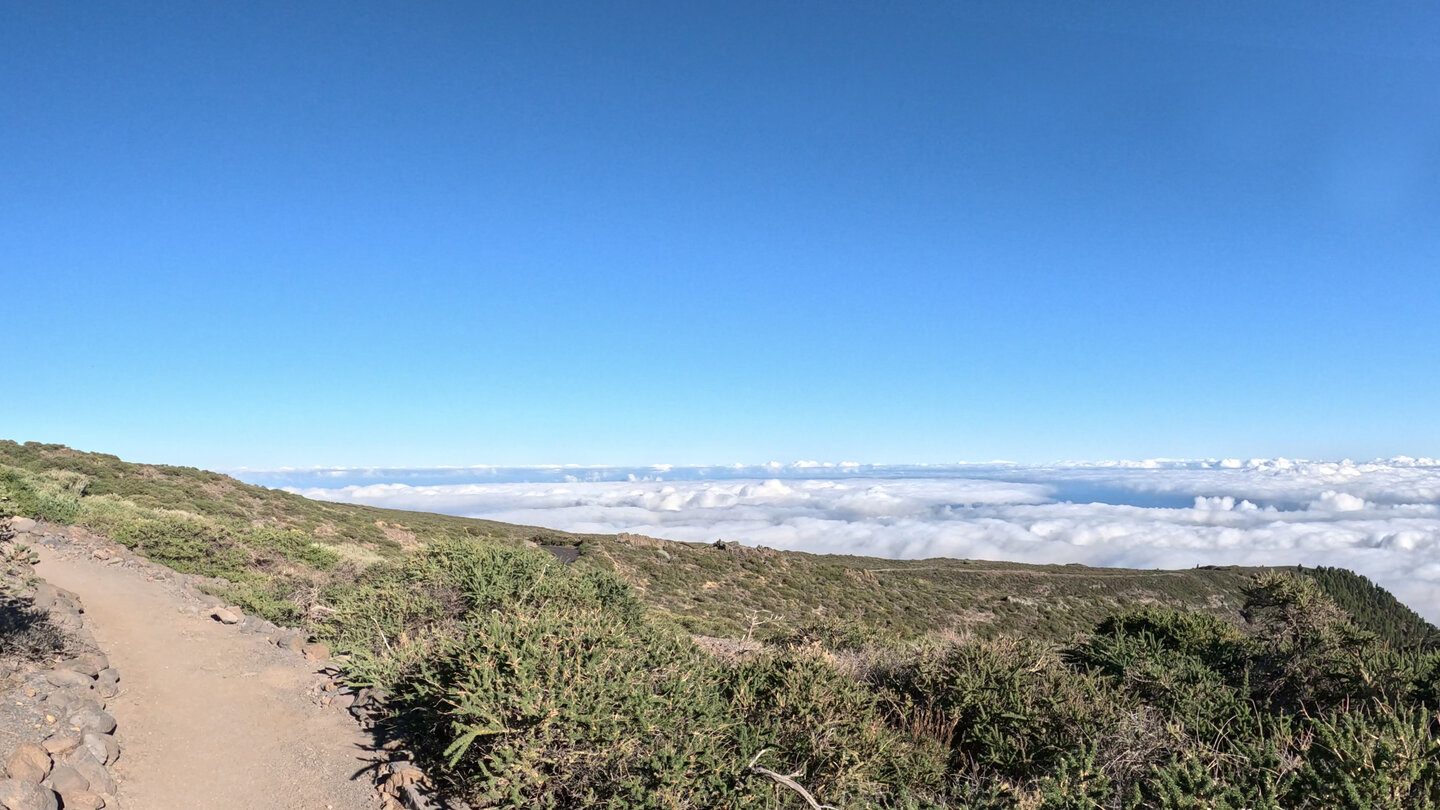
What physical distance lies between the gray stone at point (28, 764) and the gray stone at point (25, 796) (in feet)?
0.50

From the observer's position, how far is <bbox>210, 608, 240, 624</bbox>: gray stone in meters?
11.9

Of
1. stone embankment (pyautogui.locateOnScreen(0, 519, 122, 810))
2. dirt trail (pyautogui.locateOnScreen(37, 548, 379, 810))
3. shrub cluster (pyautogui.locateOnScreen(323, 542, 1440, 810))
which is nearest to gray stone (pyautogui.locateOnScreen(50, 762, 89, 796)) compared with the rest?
stone embankment (pyautogui.locateOnScreen(0, 519, 122, 810))

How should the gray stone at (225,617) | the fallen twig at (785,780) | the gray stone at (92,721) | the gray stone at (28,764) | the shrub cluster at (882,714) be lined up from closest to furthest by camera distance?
the shrub cluster at (882,714) → the fallen twig at (785,780) → the gray stone at (28,764) → the gray stone at (92,721) → the gray stone at (225,617)

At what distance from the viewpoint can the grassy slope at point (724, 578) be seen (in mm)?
27141

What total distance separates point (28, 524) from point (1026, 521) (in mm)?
179226

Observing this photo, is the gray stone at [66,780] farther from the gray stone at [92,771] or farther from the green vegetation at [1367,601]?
the green vegetation at [1367,601]

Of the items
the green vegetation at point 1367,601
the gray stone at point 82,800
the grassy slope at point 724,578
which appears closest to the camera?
the gray stone at point 82,800

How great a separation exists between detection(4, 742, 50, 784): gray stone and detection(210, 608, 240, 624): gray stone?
664 cm

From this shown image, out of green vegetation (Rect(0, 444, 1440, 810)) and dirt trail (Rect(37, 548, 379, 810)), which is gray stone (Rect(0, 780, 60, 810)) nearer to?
dirt trail (Rect(37, 548, 379, 810))

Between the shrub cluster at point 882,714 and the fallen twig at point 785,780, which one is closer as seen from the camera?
the shrub cluster at point 882,714

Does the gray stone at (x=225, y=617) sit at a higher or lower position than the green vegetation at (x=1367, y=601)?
higher

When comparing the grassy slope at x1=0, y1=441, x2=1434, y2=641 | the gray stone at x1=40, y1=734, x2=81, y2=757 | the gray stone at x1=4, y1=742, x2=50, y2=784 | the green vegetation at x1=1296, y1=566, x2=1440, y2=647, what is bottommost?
the green vegetation at x1=1296, y1=566, x2=1440, y2=647

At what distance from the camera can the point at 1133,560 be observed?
12444 centimetres

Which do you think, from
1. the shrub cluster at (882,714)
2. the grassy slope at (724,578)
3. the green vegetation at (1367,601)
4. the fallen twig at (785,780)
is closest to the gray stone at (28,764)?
the shrub cluster at (882,714)
